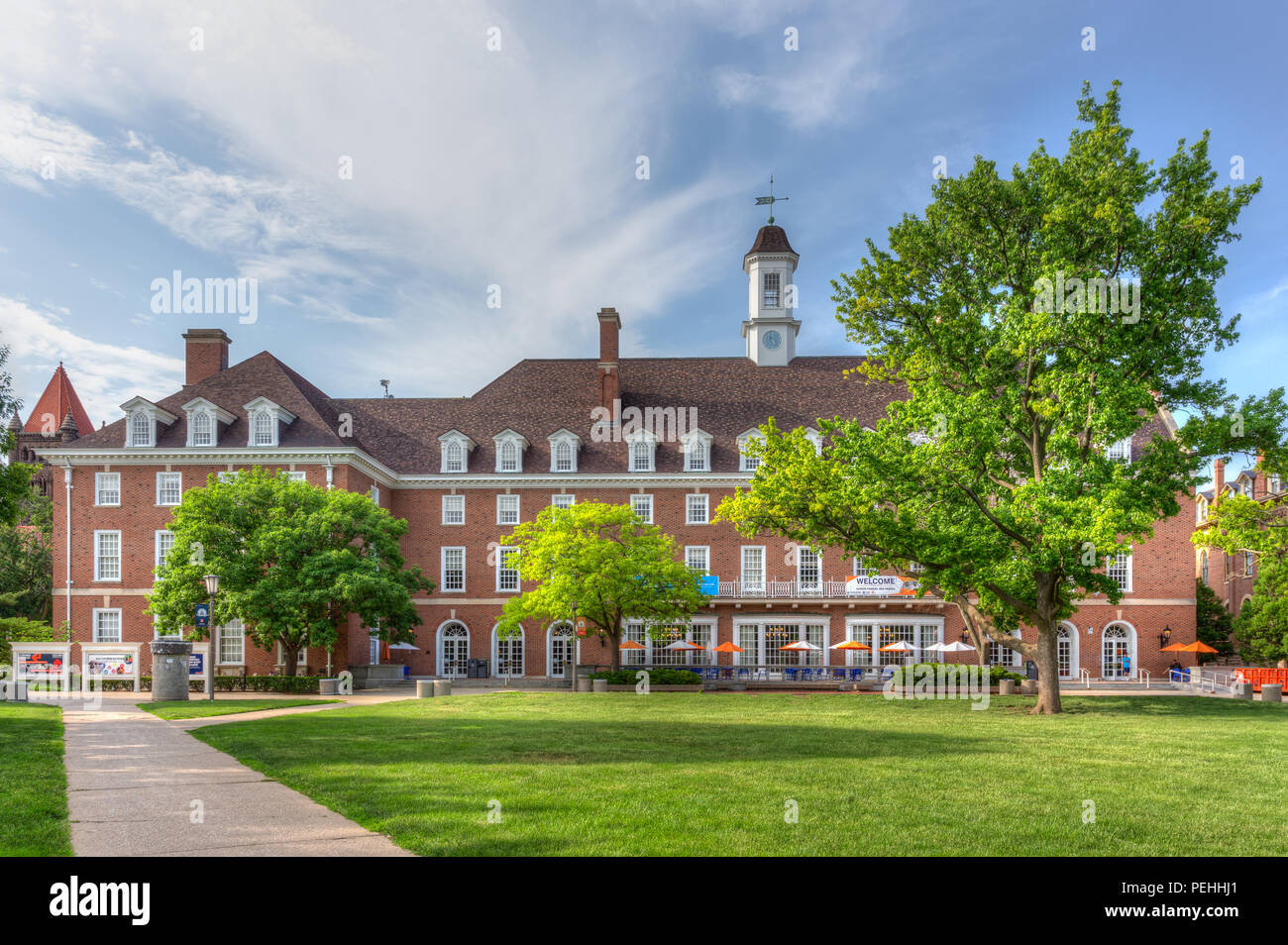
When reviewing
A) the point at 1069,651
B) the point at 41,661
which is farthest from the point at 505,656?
the point at 1069,651

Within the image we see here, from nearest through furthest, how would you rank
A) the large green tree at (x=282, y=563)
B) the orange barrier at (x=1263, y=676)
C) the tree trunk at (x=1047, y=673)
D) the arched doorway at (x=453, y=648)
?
the tree trunk at (x=1047, y=673), the large green tree at (x=282, y=563), the orange barrier at (x=1263, y=676), the arched doorway at (x=453, y=648)

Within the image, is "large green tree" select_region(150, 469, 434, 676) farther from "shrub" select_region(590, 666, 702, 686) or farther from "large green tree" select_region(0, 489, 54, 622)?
"large green tree" select_region(0, 489, 54, 622)

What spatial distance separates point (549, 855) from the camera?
8047mm

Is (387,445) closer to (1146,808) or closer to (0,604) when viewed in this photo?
(0,604)

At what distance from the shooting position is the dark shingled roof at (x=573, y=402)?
46.8 m

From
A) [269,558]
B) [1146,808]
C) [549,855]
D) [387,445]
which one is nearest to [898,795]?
[1146,808]

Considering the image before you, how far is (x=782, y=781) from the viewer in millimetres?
12523

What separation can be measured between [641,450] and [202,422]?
20.5m

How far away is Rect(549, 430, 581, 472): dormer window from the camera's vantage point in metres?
48.0

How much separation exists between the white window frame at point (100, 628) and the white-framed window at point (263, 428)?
31.8 ft

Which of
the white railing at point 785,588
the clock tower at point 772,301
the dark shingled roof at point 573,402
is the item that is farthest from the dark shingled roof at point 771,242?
the white railing at point 785,588

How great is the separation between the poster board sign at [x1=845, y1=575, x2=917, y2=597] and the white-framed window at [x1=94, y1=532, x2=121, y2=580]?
33562 millimetres

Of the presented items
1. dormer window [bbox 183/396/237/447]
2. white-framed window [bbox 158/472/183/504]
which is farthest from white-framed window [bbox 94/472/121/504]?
dormer window [bbox 183/396/237/447]

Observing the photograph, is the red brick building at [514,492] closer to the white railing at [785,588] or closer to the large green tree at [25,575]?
the white railing at [785,588]
